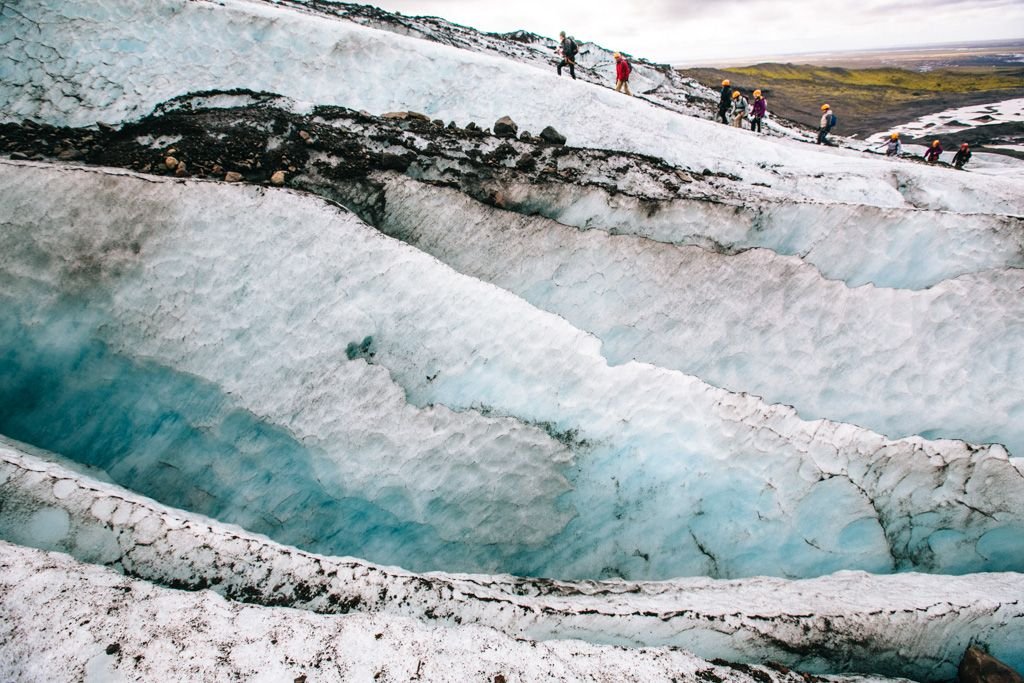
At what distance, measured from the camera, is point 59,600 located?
373 centimetres

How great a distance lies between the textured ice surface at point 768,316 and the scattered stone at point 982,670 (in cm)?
291

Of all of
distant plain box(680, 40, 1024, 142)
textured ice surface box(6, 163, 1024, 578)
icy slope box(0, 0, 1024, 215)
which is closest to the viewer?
textured ice surface box(6, 163, 1024, 578)

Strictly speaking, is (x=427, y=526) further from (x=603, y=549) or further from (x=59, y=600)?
(x=59, y=600)

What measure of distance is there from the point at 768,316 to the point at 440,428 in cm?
502

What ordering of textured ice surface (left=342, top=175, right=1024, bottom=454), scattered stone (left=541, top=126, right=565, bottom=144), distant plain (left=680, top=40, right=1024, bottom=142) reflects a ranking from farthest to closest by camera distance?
distant plain (left=680, top=40, right=1024, bottom=142) < scattered stone (left=541, top=126, right=565, bottom=144) < textured ice surface (left=342, top=175, right=1024, bottom=454)

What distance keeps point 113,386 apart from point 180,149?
4.23 m

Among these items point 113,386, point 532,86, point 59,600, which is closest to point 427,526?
point 59,600

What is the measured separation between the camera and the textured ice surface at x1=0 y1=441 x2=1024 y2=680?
428 cm

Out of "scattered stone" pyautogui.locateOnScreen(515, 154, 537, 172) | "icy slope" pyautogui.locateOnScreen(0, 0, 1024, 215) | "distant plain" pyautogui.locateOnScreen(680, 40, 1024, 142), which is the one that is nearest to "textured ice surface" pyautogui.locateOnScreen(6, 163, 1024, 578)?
"scattered stone" pyautogui.locateOnScreen(515, 154, 537, 172)

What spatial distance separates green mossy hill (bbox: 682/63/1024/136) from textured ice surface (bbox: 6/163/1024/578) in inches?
1604

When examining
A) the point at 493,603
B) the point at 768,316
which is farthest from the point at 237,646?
the point at 768,316

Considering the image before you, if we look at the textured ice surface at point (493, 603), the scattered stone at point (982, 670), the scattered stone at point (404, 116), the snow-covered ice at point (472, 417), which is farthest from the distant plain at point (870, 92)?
the scattered stone at point (982, 670)

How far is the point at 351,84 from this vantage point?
38.2 ft

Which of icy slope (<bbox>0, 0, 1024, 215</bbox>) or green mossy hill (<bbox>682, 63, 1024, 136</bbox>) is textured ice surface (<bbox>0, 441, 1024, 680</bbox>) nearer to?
icy slope (<bbox>0, 0, 1024, 215</bbox>)
